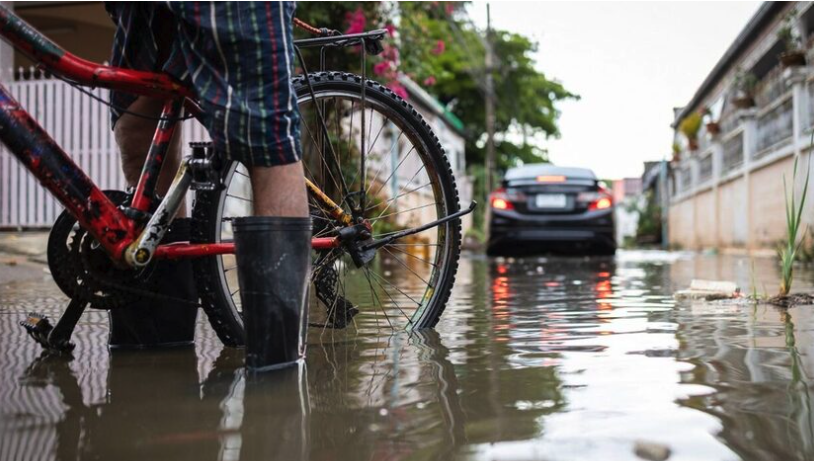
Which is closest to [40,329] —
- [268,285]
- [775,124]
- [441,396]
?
[268,285]

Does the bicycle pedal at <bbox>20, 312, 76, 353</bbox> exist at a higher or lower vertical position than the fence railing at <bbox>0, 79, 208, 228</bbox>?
lower

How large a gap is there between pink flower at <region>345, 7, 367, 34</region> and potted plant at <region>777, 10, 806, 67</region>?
21.9 feet

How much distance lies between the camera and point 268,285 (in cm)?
189

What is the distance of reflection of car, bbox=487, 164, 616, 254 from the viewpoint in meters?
10.0

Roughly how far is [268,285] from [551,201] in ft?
27.7

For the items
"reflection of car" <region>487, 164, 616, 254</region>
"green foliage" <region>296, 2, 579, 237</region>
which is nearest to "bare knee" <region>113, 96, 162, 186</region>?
"reflection of car" <region>487, 164, 616, 254</region>

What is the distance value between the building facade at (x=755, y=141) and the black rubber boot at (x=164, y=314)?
797cm

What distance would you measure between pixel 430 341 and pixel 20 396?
1184 millimetres

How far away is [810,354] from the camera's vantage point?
2139mm

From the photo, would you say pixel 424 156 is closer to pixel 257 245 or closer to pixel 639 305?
pixel 257 245

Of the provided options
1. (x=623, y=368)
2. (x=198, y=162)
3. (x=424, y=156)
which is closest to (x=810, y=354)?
(x=623, y=368)

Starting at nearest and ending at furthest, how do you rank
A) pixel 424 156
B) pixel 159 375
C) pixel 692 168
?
pixel 159 375 < pixel 424 156 < pixel 692 168

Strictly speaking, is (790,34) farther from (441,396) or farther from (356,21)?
(441,396)

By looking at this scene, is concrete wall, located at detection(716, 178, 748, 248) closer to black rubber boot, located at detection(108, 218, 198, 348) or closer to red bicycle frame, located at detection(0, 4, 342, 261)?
black rubber boot, located at detection(108, 218, 198, 348)
